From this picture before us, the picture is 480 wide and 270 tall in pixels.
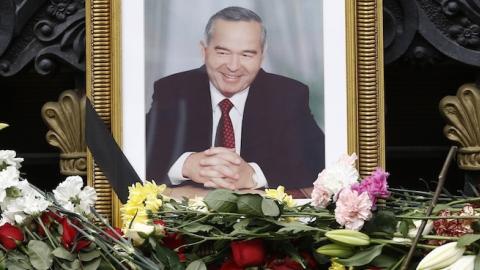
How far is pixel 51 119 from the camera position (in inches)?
85.0

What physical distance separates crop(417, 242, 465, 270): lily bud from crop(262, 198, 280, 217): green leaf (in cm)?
19

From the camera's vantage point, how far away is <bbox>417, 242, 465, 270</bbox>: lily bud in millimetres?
1185

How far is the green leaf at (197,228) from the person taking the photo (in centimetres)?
132

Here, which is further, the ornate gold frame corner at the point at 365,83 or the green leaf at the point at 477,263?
the ornate gold frame corner at the point at 365,83

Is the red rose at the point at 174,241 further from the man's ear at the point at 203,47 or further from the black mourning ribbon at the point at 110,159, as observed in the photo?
the man's ear at the point at 203,47

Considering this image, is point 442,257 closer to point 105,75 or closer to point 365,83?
point 365,83

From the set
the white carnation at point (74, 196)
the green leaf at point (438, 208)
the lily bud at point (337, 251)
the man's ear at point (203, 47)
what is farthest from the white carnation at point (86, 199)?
the man's ear at point (203, 47)

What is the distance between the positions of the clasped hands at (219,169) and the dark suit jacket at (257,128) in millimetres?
16

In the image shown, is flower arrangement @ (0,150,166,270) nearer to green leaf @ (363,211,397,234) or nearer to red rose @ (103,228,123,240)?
red rose @ (103,228,123,240)

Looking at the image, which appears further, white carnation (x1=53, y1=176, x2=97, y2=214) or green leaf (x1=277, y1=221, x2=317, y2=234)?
white carnation (x1=53, y1=176, x2=97, y2=214)

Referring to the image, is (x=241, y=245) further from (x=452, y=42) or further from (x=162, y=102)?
(x=452, y=42)

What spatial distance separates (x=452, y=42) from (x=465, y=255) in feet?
3.41

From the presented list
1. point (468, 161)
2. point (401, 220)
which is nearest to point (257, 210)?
point (401, 220)

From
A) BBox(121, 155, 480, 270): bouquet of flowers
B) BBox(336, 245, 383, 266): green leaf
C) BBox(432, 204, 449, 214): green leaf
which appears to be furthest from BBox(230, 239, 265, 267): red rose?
BBox(432, 204, 449, 214): green leaf
